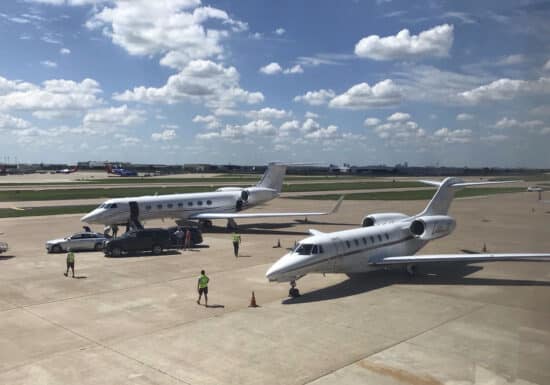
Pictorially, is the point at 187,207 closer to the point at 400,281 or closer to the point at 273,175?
the point at 273,175

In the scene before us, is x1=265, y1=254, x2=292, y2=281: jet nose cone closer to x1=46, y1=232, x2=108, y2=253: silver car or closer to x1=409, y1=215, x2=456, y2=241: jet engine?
x1=409, y1=215, x2=456, y2=241: jet engine

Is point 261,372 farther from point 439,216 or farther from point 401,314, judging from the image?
point 439,216

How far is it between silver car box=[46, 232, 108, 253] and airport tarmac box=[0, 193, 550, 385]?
152 centimetres

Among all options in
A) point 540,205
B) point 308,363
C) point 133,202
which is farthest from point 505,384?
point 540,205

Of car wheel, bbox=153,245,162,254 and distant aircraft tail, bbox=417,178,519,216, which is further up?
distant aircraft tail, bbox=417,178,519,216

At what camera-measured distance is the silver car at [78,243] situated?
90.9 ft

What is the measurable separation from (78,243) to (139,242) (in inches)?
154

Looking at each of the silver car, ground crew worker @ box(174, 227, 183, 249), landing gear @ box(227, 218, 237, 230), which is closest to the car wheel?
ground crew worker @ box(174, 227, 183, 249)

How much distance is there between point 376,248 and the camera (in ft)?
69.5

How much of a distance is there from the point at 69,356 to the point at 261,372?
200 inches

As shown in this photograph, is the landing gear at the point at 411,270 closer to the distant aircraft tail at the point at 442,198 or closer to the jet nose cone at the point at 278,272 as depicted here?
the distant aircraft tail at the point at 442,198

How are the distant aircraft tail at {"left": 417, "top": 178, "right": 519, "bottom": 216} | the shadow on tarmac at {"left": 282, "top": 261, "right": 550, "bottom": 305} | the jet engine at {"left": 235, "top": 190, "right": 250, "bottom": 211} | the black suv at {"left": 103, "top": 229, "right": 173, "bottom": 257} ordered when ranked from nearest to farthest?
the shadow on tarmac at {"left": 282, "top": 261, "right": 550, "bottom": 305} → the distant aircraft tail at {"left": 417, "top": 178, "right": 519, "bottom": 216} → the black suv at {"left": 103, "top": 229, "right": 173, "bottom": 257} → the jet engine at {"left": 235, "top": 190, "right": 250, "bottom": 211}

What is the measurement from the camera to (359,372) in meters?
11.2

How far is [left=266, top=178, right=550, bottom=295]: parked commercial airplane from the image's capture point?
18172 mm
